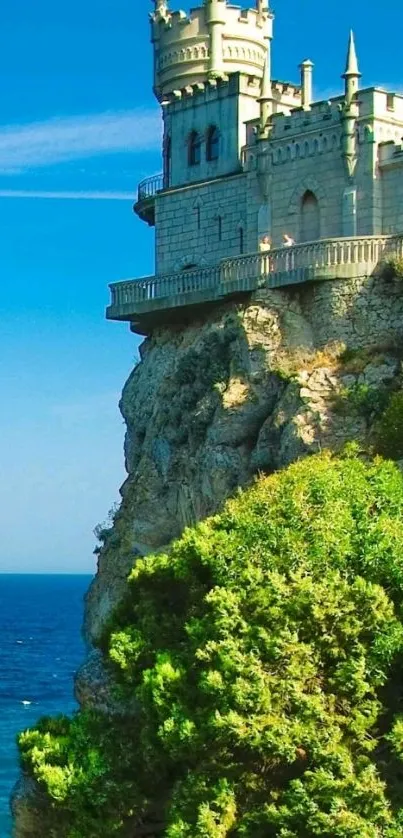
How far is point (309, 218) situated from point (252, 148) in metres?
3.42

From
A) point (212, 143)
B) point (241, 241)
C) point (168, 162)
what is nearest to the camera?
point (241, 241)

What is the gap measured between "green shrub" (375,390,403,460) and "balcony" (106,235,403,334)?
489 cm

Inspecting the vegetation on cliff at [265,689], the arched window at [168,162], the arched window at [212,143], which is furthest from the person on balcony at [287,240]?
the vegetation on cliff at [265,689]

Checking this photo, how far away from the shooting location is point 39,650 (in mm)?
148375

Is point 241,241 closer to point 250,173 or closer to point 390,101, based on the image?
point 250,173

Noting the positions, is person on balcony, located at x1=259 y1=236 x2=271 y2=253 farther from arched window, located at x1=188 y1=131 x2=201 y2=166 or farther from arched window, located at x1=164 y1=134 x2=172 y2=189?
arched window, located at x1=164 y1=134 x2=172 y2=189

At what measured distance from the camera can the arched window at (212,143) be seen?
51750 millimetres

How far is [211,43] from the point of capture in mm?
53625

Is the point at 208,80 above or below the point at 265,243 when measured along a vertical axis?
above

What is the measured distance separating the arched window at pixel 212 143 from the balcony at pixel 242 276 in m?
4.20

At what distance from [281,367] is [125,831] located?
14.6m

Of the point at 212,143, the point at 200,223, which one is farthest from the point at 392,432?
the point at 212,143

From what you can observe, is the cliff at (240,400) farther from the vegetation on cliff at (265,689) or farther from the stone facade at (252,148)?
the vegetation on cliff at (265,689)

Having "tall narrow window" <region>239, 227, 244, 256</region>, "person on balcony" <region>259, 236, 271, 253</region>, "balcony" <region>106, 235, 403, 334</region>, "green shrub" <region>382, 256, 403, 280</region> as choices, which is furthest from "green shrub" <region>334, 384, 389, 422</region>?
"tall narrow window" <region>239, 227, 244, 256</region>
